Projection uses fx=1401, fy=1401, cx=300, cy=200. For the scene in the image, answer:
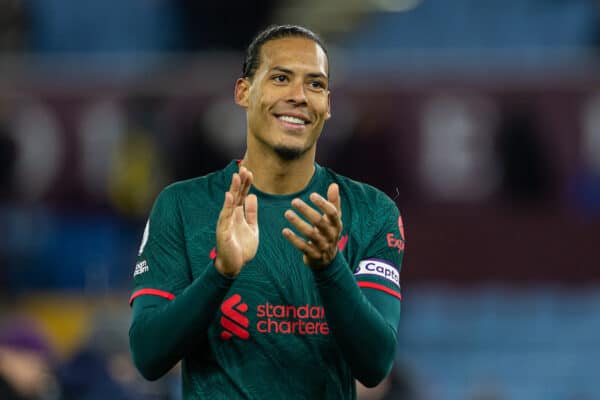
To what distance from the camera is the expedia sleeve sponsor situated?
11.8ft

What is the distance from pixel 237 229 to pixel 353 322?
1.17 ft

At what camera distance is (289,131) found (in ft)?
11.8

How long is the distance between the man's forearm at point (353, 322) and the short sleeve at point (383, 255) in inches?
6.2

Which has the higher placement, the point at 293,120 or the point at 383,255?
the point at 293,120

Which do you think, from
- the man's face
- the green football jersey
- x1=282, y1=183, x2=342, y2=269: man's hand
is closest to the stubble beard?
the man's face

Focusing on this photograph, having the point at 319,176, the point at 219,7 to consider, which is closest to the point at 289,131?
the point at 319,176

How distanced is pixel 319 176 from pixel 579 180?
8073 mm

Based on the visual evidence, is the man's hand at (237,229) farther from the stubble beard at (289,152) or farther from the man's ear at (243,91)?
the man's ear at (243,91)

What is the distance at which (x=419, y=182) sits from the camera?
1157 centimetres

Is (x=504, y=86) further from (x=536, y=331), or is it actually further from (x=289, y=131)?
(x=289, y=131)

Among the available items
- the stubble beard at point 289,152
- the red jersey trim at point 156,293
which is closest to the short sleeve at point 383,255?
the stubble beard at point 289,152

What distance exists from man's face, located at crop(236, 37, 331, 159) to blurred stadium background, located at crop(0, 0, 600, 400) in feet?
20.8

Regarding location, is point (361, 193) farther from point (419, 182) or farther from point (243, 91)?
point (419, 182)


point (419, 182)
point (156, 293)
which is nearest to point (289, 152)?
point (156, 293)
